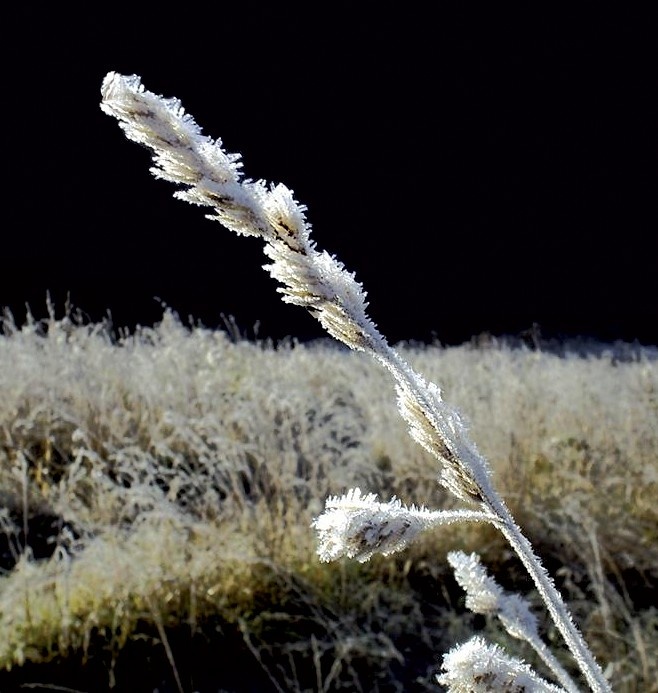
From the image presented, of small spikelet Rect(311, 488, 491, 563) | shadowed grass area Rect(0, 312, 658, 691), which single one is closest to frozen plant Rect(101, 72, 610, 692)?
small spikelet Rect(311, 488, 491, 563)

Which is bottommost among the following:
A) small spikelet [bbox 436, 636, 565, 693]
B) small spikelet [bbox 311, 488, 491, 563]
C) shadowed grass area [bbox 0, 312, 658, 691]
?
shadowed grass area [bbox 0, 312, 658, 691]

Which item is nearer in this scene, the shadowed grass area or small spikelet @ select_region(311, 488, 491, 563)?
small spikelet @ select_region(311, 488, 491, 563)

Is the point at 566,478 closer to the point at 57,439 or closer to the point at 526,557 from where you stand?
the point at 57,439

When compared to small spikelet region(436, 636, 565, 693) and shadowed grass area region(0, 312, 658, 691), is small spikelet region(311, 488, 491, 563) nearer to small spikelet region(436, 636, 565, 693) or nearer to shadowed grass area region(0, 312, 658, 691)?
small spikelet region(436, 636, 565, 693)

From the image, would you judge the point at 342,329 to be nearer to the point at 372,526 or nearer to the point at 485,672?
the point at 372,526

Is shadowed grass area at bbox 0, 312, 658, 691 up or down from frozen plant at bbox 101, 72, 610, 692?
down

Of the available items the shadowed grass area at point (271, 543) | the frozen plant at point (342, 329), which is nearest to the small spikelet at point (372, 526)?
the frozen plant at point (342, 329)

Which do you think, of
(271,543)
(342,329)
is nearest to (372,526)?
(342,329)
